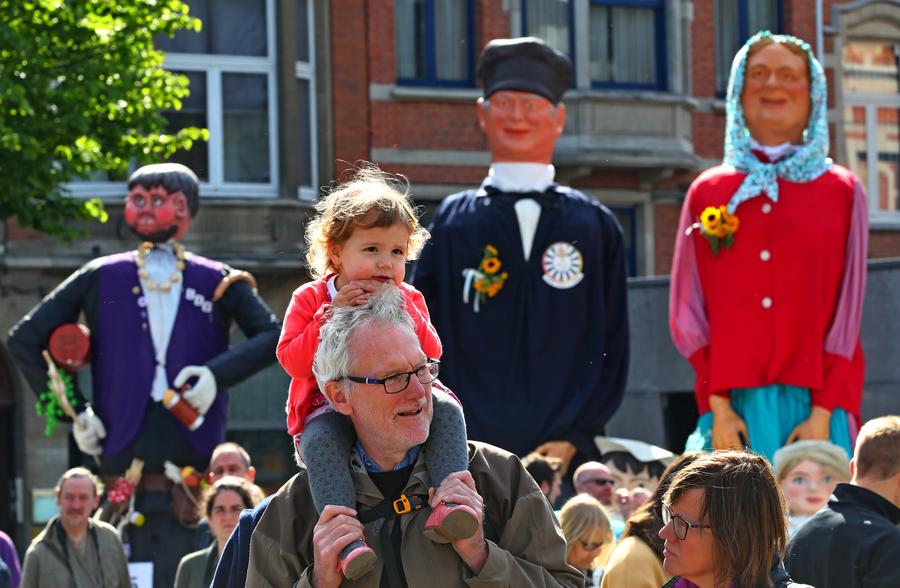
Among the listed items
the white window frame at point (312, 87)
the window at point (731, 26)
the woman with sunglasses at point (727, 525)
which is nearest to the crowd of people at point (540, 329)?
the woman with sunglasses at point (727, 525)

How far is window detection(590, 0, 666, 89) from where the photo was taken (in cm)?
2039

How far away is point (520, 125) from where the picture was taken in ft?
31.4

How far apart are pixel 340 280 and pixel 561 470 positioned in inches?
165

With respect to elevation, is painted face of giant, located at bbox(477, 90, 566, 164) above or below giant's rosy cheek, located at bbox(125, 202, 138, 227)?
above

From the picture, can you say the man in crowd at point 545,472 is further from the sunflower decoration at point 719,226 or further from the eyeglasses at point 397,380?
the eyeglasses at point 397,380

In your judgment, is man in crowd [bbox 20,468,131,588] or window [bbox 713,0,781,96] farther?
window [bbox 713,0,781,96]

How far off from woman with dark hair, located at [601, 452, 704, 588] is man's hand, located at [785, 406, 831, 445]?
3034 millimetres

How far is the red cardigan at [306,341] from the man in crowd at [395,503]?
28cm

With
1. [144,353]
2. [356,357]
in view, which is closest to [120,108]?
[144,353]

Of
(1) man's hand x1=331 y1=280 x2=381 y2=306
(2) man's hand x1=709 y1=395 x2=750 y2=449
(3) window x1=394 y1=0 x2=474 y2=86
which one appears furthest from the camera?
(3) window x1=394 y1=0 x2=474 y2=86

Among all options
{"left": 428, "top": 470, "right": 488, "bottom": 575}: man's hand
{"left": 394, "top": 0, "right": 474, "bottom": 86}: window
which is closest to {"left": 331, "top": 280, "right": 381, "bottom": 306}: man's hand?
{"left": 428, "top": 470, "right": 488, "bottom": 575}: man's hand

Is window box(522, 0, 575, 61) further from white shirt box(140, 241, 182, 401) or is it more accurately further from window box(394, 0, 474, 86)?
white shirt box(140, 241, 182, 401)

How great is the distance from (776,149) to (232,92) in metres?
10.4

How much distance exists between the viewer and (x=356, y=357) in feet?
15.4
